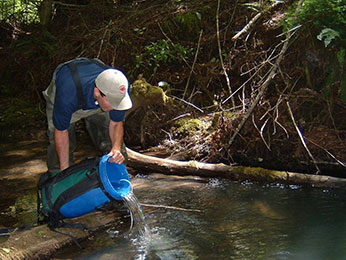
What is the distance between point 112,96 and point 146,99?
307 cm

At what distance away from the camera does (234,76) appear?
8.08 meters

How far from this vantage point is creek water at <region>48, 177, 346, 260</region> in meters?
3.93

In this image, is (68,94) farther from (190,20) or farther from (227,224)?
(190,20)

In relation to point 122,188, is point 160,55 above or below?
above

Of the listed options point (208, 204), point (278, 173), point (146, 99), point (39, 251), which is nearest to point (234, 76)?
point (146, 99)

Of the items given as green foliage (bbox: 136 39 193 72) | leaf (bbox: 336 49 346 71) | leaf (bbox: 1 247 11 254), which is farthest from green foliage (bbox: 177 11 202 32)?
leaf (bbox: 1 247 11 254)

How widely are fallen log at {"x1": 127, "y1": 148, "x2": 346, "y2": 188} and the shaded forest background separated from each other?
218mm

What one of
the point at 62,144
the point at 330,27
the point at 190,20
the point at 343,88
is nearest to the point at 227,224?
the point at 62,144

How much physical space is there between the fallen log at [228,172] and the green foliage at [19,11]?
6.55 m

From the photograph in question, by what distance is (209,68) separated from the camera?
8234mm

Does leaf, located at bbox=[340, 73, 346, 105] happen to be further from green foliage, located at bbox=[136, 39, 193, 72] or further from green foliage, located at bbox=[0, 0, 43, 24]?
green foliage, located at bbox=[0, 0, 43, 24]

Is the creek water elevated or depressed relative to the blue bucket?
depressed

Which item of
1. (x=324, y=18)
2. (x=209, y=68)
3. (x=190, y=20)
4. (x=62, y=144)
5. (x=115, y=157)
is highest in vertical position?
(x=190, y=20)

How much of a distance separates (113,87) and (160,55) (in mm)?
4925
